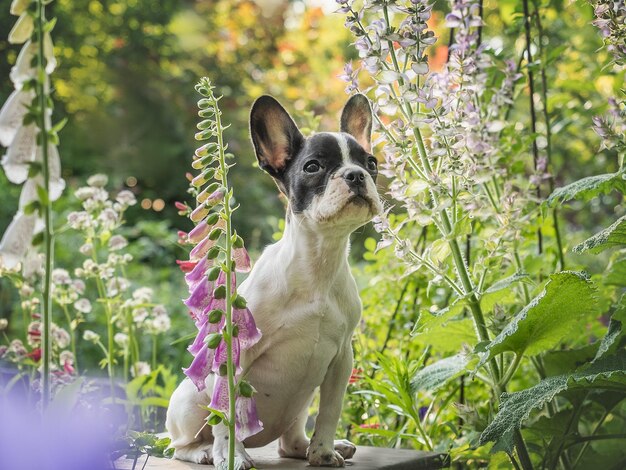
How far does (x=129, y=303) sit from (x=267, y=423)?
90 centimetres

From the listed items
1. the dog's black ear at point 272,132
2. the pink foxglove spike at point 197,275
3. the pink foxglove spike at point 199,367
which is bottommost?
the pink foxglove spike at point 199,367

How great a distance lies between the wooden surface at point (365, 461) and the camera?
6.90 ft

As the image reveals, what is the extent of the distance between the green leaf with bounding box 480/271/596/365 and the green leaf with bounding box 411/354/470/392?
191 millimetres

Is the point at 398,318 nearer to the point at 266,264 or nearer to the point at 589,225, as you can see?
the point at 266,264

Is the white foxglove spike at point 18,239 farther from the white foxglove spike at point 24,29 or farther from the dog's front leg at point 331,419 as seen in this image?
the dog's front leg at point 331,419

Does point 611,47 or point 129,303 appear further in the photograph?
point 129,303

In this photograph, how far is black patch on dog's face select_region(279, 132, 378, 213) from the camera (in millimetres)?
2129

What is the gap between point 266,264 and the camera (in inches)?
87.0

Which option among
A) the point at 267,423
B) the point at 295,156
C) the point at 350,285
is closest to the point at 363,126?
the point at 295,156

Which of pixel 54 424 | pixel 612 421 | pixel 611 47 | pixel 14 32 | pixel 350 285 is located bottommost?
pixel 612 421

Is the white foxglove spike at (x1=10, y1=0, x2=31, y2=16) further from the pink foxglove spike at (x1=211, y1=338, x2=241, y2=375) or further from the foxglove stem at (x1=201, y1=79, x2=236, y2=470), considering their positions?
the pink foxglove spike at (x1=211, y1=338, x2=241, y2=375)

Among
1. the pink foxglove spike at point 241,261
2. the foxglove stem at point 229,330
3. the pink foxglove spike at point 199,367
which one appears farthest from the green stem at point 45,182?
the pink foxglove spike at point 241,261

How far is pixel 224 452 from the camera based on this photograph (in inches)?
78.4

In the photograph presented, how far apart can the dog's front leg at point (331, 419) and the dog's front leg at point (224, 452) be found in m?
0.22
